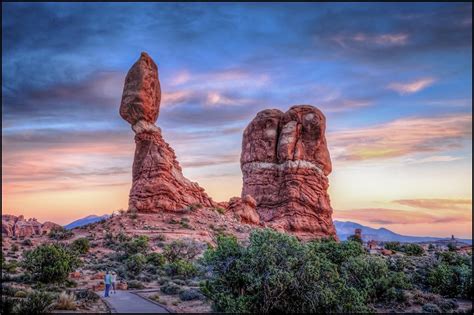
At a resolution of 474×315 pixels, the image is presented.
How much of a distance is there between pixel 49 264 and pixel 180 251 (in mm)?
10988

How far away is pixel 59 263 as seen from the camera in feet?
75.3

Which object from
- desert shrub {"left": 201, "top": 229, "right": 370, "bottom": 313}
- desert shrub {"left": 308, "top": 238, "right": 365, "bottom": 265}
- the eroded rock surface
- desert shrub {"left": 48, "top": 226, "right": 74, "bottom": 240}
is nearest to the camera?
desert shrub {"left": 201, "top": 229, "right": 370, "bottom": 313}

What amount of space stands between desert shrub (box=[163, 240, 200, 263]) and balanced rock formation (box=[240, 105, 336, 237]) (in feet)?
74.2

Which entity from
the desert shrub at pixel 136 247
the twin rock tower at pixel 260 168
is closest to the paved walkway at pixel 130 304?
the desert shrub at pixel 136 247

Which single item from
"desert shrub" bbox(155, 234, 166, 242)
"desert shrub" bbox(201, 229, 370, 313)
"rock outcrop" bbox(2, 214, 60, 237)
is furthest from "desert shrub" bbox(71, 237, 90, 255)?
"rock outcrop" bbox(2, 214, 60, 237)

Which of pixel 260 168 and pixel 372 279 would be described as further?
pixel 260 168

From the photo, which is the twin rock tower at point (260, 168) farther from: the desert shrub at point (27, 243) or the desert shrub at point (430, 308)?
the desert shrub at point (430, 308)

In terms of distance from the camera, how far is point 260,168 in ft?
194

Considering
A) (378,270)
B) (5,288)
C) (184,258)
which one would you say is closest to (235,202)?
(184,258)

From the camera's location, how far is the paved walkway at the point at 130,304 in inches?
622

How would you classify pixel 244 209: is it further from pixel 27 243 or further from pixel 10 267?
pixel 10 267

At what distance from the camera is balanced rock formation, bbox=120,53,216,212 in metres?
43.9

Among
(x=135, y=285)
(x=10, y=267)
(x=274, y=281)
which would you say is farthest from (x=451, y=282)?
(x=10, y=267)

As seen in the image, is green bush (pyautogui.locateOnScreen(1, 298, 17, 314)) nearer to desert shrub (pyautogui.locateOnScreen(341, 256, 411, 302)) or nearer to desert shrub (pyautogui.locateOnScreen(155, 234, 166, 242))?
desert shrub (pyautogui.locateOnScreen(341, 256, 411, 302))
